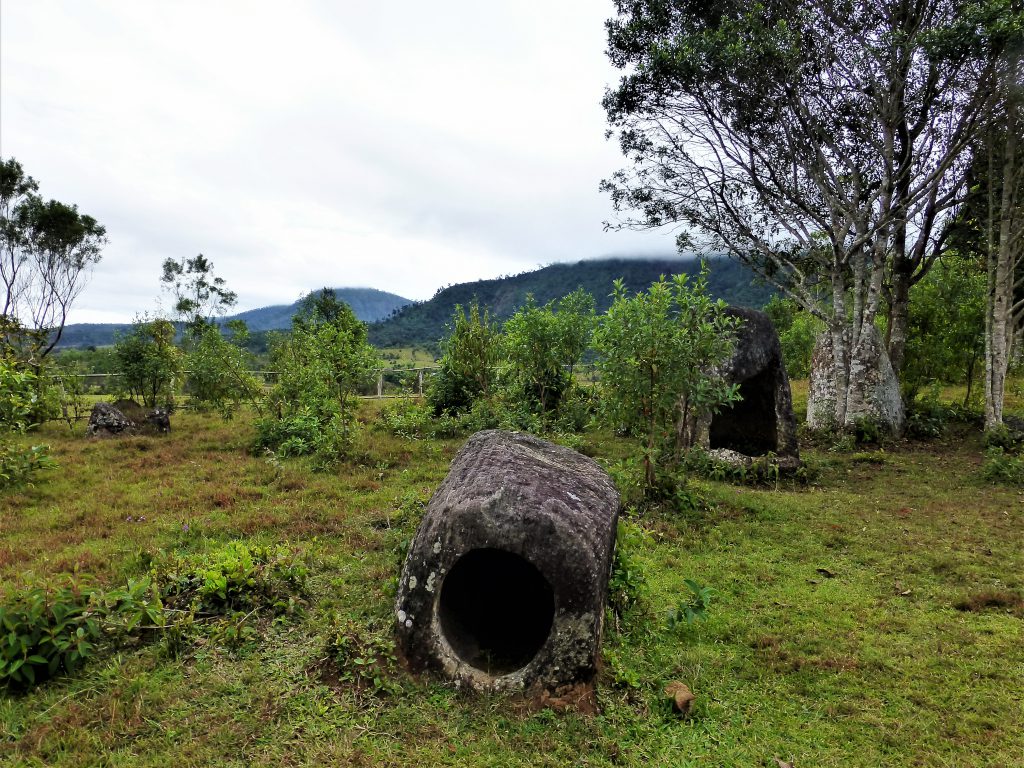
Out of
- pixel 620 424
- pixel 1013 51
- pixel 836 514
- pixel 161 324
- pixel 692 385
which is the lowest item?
pixel 836 514

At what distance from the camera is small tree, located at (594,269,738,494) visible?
26.2 ft

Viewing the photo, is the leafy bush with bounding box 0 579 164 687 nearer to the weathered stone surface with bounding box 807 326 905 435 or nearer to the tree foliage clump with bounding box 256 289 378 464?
the tree foliage clump with bounding box 256 289 378 464

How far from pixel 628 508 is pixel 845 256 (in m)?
10.0

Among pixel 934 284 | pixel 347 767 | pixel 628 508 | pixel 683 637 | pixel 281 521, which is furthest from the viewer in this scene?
pixel 934 284

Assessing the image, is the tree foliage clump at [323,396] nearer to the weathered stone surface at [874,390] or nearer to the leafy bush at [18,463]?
the leafy bush at [18,463]

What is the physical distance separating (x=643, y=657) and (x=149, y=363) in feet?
59.9

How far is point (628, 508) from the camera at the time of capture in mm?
8578

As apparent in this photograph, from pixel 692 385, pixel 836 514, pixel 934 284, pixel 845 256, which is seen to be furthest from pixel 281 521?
pixel 934 284

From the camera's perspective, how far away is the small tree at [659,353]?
7.98m

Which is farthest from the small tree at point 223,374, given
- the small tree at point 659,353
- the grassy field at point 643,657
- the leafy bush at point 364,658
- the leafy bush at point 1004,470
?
the leafy bush at point 1004,470

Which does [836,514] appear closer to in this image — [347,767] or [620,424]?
[620,424]

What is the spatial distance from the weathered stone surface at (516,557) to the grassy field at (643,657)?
0.26m

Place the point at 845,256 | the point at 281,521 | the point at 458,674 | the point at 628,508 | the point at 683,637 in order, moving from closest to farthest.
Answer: the point at 458,674, the point at 683,637, the point at 281,521, the point at 628,508, the point at 845,256

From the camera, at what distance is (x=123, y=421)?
15570mm
